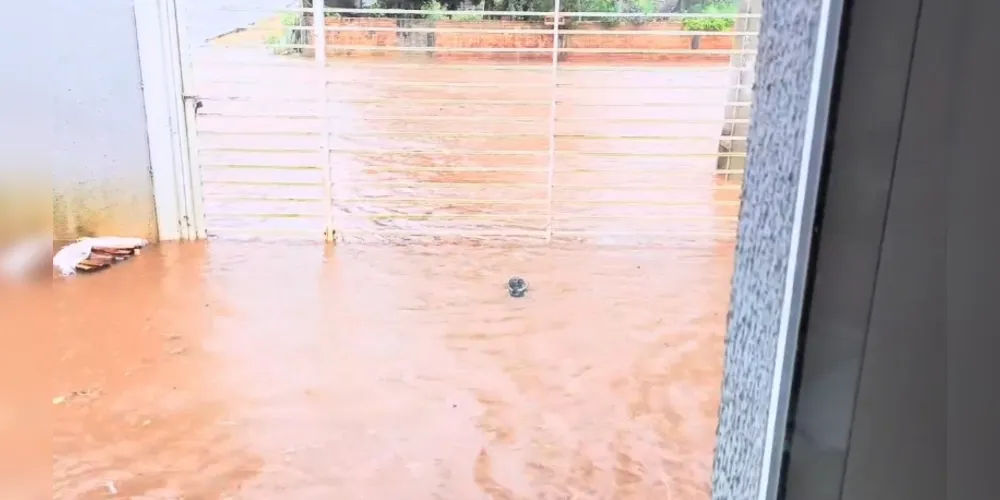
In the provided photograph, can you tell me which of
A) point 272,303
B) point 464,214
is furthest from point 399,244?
point 272,303

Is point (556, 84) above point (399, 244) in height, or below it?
above

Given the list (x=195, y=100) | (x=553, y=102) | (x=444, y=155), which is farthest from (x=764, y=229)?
(x=444, y=155)

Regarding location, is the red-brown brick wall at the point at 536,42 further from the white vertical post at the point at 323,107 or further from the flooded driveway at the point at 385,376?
the flooded driveway at the point at 385,376

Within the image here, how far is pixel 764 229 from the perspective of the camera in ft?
1.91

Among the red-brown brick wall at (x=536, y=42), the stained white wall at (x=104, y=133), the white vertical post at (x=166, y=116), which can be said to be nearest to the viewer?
the stained white wall at (x=104, y=133)

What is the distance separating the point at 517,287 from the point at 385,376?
0.84 meters

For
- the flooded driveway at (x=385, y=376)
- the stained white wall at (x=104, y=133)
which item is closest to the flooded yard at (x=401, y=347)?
the flooded driveway at (x=385, y=376)

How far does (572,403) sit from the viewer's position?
2.38m

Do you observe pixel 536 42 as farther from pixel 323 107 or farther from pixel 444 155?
pixel 323 107

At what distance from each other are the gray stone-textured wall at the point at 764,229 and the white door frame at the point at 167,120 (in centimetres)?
339

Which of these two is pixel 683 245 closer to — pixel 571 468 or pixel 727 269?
pixel 727 269

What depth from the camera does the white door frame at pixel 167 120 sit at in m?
3.44

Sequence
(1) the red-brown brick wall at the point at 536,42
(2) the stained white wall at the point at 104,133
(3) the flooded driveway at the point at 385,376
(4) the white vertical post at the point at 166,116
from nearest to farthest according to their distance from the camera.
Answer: (3) the flooded driveway at the point at 385,376
(2) the stained white wall at the point at 104,133
(4) the white vertical post at the point at 166,116
(1) the red-brown brick wall at the point at 536,42

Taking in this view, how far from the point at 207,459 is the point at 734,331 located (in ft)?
5.84
